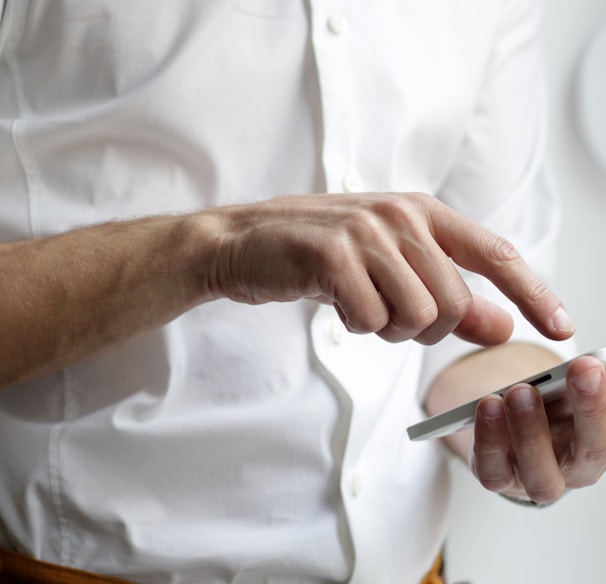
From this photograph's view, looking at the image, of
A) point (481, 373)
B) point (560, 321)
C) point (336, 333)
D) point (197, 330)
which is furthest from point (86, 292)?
point (481, 373)

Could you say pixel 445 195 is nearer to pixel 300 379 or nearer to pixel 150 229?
pixel 300 379

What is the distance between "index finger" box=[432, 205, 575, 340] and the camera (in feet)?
1.93

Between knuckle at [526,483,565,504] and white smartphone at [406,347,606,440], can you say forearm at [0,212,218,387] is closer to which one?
white smartphone at [406,347,606,440]

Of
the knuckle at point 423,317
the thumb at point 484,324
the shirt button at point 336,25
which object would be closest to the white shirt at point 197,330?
the shirt button at point 336,25

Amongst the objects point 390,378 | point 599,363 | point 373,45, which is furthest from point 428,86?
point 599,363

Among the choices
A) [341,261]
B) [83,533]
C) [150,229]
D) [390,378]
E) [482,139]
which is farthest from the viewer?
[482,139]

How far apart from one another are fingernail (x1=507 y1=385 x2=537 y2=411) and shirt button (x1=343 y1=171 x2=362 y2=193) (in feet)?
0.93

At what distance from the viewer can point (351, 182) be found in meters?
0.81

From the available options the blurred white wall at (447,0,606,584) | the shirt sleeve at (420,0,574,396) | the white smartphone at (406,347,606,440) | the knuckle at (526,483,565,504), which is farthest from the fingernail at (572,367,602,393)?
the blurred white wall at (447,0,606,584)

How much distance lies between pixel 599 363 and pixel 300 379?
327 millimetres

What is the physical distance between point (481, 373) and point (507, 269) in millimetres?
385

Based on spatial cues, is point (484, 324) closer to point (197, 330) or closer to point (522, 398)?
point (522, 398)

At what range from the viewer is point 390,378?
0.89m

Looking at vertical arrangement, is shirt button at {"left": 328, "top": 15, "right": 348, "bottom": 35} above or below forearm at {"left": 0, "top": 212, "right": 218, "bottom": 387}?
above
